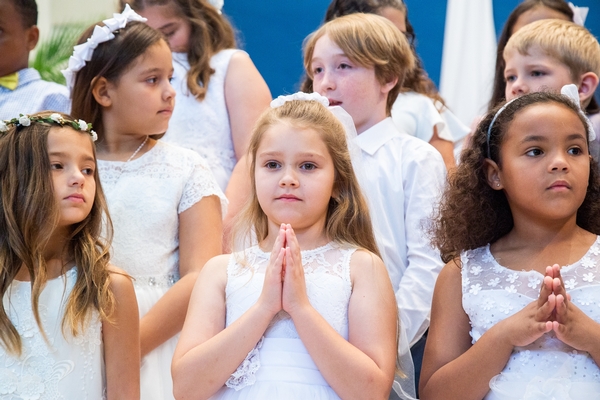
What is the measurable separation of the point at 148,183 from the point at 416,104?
1.46 m

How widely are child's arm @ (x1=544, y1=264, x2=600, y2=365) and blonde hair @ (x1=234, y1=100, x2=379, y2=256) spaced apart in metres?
0.60

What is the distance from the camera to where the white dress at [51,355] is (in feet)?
8.01

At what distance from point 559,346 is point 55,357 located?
55.2 inches

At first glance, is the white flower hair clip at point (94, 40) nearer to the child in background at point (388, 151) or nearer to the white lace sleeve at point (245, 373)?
the child in background at point (388, 151)

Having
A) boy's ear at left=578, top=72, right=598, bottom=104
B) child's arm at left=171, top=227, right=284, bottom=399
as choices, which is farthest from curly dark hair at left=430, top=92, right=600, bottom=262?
boy's ear at left=578, top=72, right=598, bottom=104

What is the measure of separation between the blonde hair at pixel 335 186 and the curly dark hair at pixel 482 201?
25 cm

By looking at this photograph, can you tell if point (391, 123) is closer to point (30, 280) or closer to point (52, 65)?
point (30, 280)

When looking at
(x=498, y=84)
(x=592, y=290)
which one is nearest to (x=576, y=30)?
(x=498, y=84)

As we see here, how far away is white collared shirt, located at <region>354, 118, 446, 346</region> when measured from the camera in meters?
3.03

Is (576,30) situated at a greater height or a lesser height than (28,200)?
greater

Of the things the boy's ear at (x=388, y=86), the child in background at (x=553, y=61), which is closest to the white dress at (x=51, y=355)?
the boy's ear at (x=388, y=86)

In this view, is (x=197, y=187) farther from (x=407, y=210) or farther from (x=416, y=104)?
(x=416, y=104)

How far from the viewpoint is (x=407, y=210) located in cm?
316

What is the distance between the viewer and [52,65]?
5.35m
